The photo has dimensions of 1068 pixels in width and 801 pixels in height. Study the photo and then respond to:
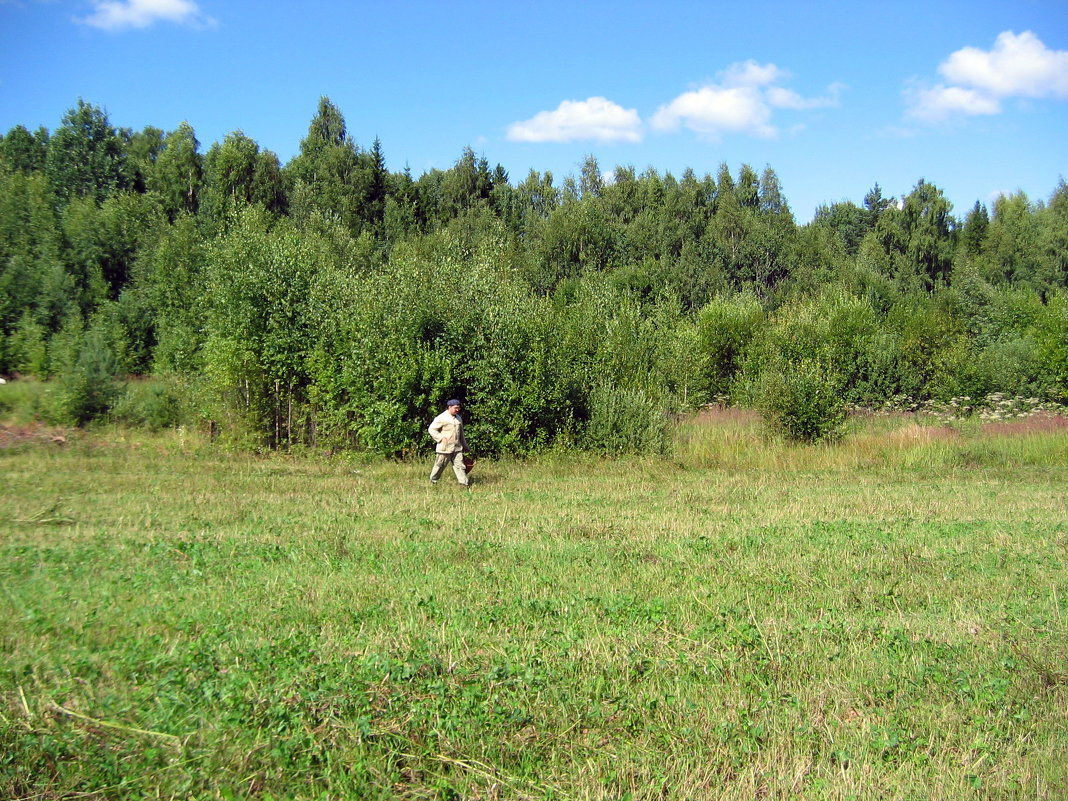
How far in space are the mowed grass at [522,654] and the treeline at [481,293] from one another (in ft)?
27.6

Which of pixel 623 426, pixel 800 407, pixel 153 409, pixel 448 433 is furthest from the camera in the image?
pixel 153 409

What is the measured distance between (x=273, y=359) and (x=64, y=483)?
762 cm

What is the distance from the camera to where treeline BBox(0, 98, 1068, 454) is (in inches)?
808

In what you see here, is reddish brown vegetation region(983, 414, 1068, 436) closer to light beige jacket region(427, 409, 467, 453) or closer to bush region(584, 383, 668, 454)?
bush region(584, 383, 668, 454)

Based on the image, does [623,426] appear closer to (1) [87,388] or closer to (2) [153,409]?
(2) [153,409]

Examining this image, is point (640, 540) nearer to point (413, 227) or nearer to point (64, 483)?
point (64, 483)

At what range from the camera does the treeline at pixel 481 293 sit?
67.4 ft

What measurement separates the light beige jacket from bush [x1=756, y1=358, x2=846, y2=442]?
10709 millimetres

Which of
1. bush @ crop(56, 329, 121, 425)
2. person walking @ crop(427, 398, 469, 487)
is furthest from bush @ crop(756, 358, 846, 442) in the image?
bush @ crop(56, 329, 121, 425)

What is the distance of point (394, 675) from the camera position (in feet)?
18.5

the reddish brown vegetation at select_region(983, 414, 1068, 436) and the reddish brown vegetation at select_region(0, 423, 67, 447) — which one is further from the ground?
the reddish brown vegetation at select_region(0, 423, 67, 447)

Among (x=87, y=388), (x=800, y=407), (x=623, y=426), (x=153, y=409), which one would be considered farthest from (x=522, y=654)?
(x=87, y=388)

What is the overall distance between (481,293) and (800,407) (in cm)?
934

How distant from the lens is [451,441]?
15.4 m
